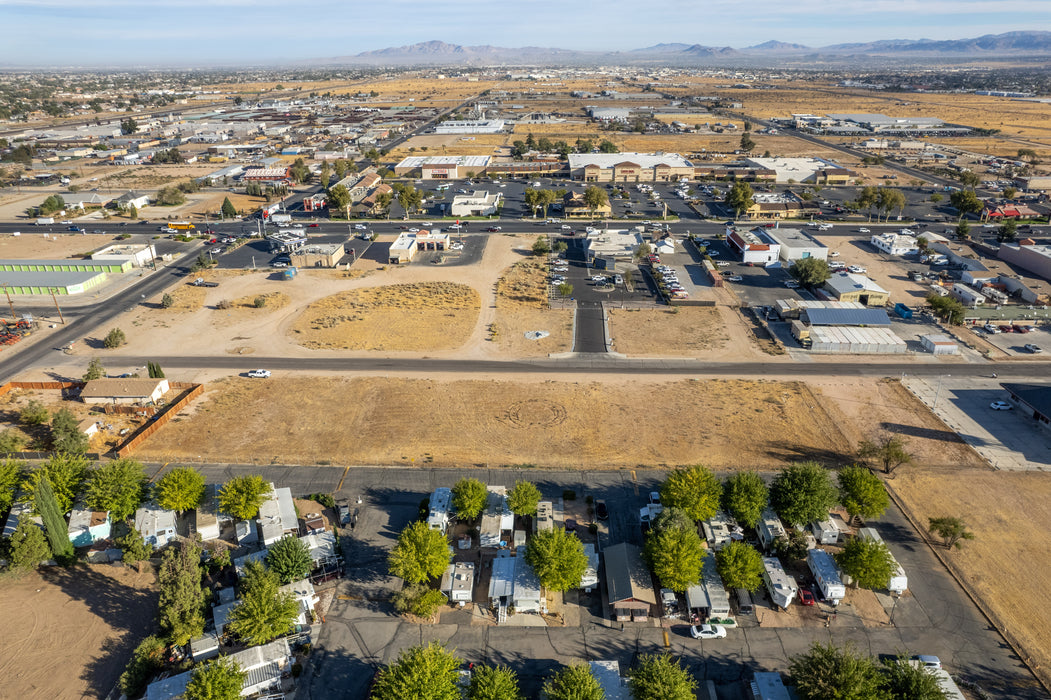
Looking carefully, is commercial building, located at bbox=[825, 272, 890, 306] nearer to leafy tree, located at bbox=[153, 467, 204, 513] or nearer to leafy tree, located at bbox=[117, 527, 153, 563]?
leafy tree, located at bbox=[153, 467, 204, 513]

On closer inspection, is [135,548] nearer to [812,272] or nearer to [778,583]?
[778,583]

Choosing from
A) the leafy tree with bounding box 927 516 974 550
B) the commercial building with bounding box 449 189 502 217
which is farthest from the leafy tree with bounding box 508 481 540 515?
the commercial building with bounding box 449 189 502 217

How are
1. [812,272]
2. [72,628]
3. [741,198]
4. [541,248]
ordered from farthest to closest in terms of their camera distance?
[741,198] → [541,248] → [812,272] → [72,628]

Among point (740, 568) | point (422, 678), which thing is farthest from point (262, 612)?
point (740, 568)

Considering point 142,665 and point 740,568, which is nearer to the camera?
point 142,665

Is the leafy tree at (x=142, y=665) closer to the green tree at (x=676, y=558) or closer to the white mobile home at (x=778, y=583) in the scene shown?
the green tree at (x=676, y=558)

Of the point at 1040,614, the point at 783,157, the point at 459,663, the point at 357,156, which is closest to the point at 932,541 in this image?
the point at 1040,614

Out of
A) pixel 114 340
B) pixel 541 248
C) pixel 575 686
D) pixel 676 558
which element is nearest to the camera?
pixel 575 686
